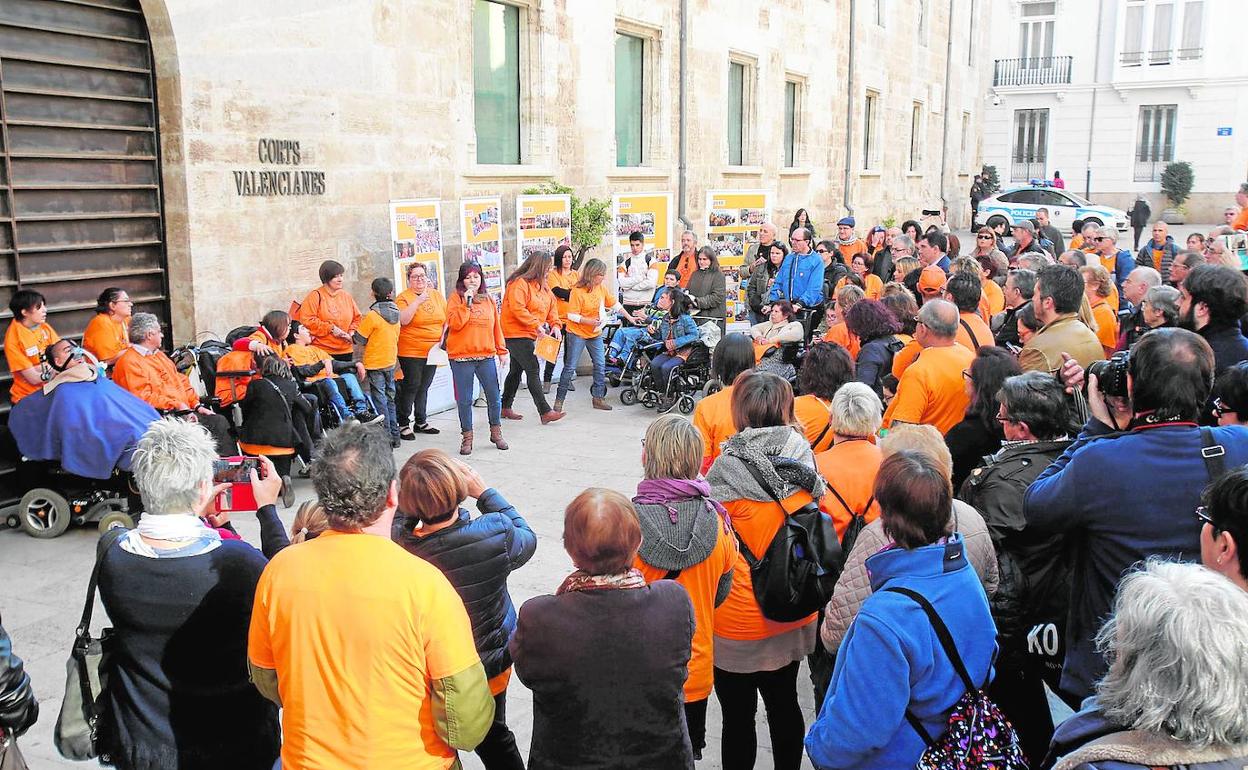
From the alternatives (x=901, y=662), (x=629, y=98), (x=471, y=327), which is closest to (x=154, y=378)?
(x=471, y=327)

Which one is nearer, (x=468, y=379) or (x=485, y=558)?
(x=485, y=558)

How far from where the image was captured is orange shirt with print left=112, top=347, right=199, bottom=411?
721cm

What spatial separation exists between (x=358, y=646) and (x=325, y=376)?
6.14 meters

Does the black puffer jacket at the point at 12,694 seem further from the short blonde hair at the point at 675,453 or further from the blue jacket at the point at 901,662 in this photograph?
the blue jacket at the point at 901,662

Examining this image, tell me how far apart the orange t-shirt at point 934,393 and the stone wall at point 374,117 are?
6.42 m

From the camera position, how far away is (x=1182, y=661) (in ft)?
6.03

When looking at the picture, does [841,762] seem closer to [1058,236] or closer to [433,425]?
[433,425]

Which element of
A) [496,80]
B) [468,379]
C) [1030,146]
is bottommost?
[468,379]

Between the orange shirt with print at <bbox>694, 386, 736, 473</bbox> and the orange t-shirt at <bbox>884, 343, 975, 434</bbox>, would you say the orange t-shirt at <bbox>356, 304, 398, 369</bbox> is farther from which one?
the orange t-shirt at <bbox>884, 343, 975, 434</bbox>

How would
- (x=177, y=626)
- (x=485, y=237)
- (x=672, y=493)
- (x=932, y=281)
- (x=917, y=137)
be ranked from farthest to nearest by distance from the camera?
(x=917, y=137) < (x=485, y=237) < (x=932, y=281) < (x=672, y=493) < (x=177, y=626)

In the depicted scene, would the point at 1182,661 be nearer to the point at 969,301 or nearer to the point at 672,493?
the point at 672,493

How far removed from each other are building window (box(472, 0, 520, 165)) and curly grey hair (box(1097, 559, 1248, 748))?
11.9m

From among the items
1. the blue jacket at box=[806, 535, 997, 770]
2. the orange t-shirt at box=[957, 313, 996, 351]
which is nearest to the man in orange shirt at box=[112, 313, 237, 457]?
the orange t-shirt at box=[957, 313, 996, 351]

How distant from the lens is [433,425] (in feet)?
34.7
